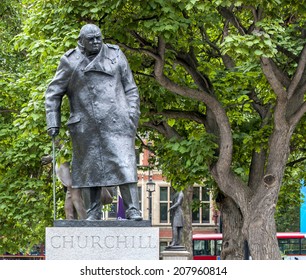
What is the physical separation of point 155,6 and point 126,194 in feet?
30.1

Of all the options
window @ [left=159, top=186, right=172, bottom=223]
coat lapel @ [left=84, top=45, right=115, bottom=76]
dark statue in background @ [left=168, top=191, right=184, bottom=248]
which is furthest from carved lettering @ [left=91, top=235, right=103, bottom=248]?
window @ [left=159, top=186, right=172, bottom=223]

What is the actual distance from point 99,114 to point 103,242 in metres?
1.67

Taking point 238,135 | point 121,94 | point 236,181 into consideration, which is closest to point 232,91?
point 238,135

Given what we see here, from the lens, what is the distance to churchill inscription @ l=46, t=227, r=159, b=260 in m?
13.2

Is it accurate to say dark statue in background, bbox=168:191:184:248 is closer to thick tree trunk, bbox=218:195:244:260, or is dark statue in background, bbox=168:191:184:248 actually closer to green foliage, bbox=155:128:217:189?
green foliage, bbox=155:128:217:189

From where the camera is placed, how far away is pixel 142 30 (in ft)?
77.4

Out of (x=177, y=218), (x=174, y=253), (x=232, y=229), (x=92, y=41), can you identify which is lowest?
(x=174, y=253)

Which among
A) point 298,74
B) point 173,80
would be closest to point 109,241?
point 298,74

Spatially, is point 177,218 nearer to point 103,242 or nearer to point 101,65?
point 101,65

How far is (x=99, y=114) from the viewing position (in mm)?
13773
